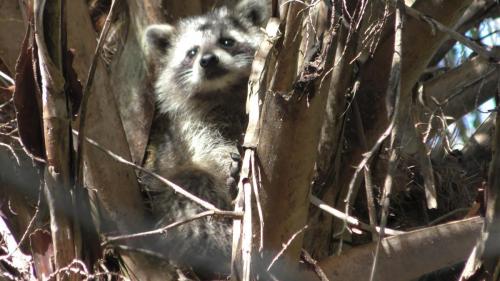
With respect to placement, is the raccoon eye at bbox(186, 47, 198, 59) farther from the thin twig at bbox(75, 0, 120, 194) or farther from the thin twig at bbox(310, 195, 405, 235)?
the thin twig at bbox(310, 195, 405, 235)

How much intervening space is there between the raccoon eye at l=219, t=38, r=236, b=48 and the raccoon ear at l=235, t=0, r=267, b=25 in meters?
0.21

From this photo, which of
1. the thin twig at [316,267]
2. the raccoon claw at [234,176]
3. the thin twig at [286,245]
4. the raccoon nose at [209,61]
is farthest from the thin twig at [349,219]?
the raccoon nose at [209,61]

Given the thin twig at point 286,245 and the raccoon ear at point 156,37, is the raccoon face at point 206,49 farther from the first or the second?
the thin twig at point 286,245

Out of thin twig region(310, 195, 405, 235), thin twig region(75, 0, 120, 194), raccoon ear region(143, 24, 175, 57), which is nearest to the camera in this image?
thin twig region(310, 195, 405, 235)

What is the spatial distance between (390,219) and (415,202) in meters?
0.22

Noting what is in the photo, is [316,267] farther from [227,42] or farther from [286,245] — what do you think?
[227,42]

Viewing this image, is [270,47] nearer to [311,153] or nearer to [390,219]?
[311,153]

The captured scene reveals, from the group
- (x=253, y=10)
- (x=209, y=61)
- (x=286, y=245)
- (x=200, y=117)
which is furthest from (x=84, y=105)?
(x=253, y=10)

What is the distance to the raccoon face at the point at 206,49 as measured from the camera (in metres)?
5.30

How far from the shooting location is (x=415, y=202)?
5.09 meters

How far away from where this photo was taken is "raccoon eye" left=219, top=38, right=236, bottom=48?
5.59 m

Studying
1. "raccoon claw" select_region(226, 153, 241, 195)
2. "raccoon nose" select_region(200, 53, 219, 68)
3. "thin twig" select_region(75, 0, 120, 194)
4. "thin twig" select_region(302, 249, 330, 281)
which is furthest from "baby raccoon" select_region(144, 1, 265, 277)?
"thin twig" select_region(75, 0, 120, 194)

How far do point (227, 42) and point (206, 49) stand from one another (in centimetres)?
19

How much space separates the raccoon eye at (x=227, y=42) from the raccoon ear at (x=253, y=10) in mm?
213
